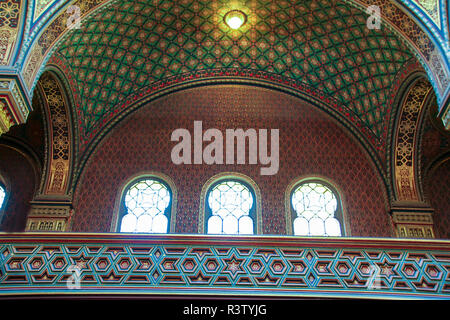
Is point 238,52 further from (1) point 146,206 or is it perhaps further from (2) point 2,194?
(2) point 2,194

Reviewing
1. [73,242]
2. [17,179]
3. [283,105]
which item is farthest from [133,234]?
[283,105]

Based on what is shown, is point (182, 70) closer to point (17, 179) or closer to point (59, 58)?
point (59, 58)

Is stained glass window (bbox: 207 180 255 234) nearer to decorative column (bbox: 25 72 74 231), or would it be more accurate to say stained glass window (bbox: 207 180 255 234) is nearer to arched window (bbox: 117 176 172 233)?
arched window (bbox: 117 176 172 233)

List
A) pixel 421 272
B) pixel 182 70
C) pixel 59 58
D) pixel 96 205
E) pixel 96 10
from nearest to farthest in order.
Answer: pixel 421 272 → pixel 96 10 → pixel 59 58 → pixel 96 205 → pixel 182 70

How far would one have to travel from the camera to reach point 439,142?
12.0m

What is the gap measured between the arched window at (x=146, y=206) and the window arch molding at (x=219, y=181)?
0.76m

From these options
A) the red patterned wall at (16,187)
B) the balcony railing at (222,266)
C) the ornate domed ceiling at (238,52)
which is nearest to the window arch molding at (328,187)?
the ornate domed ceiling at (238,52)

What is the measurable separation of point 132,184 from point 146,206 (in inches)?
28.8

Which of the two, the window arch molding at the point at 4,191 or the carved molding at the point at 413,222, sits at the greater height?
the window arch molding at the point at 4,191

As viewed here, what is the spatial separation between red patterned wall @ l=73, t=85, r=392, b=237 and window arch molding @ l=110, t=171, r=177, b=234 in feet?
0.32

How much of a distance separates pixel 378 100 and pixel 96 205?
712cm

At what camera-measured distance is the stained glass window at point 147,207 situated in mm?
11203

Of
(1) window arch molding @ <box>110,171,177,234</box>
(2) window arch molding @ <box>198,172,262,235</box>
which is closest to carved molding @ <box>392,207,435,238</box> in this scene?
(2) window arch molding @ <box>198,172,262,235</box>

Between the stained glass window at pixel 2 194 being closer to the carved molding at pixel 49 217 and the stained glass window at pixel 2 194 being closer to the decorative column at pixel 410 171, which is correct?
the carved molding at pixel 49 217
